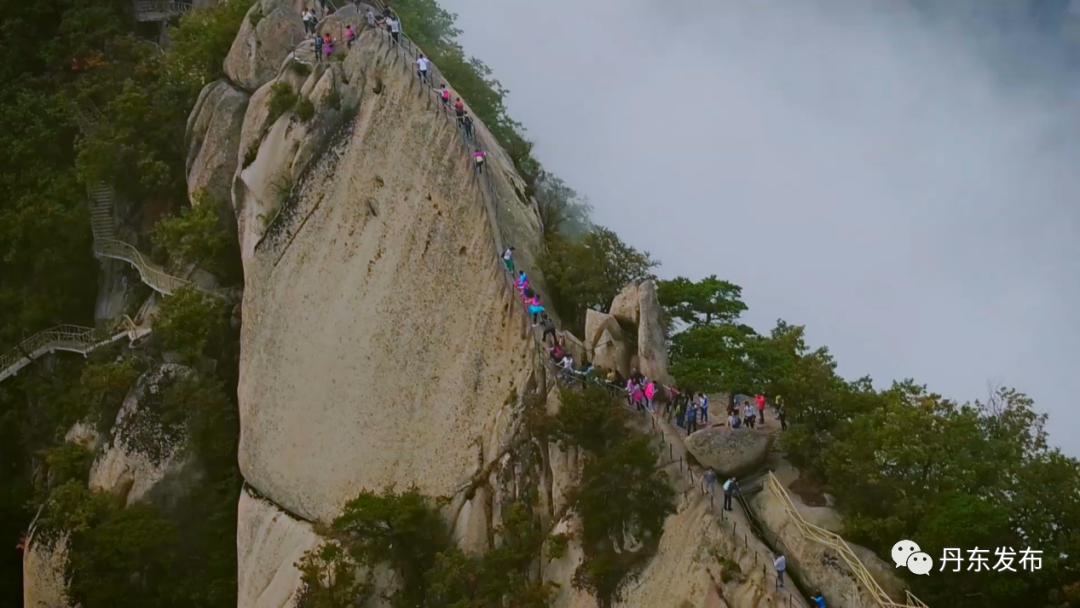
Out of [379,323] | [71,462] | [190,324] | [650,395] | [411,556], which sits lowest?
[71,462]

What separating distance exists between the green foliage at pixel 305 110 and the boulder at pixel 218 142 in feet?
13.9

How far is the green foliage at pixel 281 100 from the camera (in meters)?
36.8

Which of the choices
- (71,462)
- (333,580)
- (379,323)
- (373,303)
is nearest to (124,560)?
(71,462)

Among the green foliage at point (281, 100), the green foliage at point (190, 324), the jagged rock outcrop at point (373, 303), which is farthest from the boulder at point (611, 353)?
the green foliage at point (190, 324)

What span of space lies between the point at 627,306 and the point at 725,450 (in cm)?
433

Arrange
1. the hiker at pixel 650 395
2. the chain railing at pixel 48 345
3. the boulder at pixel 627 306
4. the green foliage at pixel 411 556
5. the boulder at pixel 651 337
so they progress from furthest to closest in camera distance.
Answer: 1. the chain railing at pixel 48 345
2. the boulder at pixel 627 306
3. the boulder at pixel 651 337
4. the green foliage at pixel 411 556
5. the hiker at pixel 650 395

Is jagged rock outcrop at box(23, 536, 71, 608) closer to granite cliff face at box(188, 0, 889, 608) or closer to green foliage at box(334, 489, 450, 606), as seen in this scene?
granite cliff face at box(188, 0, 889, 608)

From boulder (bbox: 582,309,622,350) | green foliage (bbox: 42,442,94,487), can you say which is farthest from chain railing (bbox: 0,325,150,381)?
boulder (bbox: 582,309,622,350)

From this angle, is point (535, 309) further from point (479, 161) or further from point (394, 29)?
point (394, 29)

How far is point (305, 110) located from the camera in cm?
3584

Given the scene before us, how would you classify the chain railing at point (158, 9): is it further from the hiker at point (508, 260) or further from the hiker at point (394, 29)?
the hiker at point (508, 260)

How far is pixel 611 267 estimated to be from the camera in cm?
3425

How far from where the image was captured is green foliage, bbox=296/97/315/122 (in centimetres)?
3581

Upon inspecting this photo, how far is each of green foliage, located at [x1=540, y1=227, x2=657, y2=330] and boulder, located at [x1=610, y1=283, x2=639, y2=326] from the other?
1146 mm
